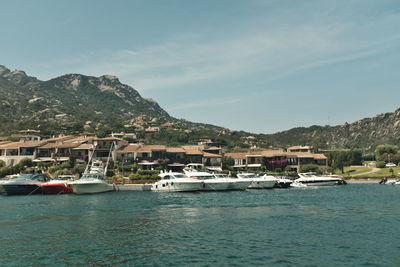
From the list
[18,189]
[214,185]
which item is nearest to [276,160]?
[214,185]

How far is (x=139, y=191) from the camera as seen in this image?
7538 centimetres

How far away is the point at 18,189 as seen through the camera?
69.6 meters

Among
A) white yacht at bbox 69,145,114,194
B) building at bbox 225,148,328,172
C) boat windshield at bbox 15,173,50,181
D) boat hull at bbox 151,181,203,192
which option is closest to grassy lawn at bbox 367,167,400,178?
building at bbox 225,148,328,172

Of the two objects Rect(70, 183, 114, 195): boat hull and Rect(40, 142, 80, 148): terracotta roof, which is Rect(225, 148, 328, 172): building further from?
Rect(70, 183, 114, 195): boat hull

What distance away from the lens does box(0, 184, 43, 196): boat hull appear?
68688mm

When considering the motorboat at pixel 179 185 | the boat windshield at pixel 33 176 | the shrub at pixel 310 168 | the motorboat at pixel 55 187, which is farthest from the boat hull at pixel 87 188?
the shrub at pixel 310 168

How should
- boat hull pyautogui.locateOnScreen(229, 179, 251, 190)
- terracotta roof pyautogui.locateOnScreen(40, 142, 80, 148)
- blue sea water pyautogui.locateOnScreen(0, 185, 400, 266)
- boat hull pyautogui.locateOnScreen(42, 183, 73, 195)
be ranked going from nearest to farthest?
blue sea water pyautogui.locateOnScreen(0, 185, 400, 266), boat hull pyautogui.locateOnScreen(42, 183, 73, 195), boat hull pyautogui.locateOnScreen(229, 179, 251, 190), terracotta roof pyautogui.locateOnScreen(40, 142, 80, 148)

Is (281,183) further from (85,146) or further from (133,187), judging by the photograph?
(85,146)

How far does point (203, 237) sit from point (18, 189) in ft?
181

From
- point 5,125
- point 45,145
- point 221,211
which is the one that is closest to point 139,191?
point 221,211

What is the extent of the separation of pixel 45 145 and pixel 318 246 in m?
98.5

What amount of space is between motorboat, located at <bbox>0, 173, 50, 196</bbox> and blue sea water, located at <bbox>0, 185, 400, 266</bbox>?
29117 millimetres

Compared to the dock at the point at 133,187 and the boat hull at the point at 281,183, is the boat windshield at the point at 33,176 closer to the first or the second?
the dock at the point at 133,187

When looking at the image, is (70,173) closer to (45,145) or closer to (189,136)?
(45,145)
